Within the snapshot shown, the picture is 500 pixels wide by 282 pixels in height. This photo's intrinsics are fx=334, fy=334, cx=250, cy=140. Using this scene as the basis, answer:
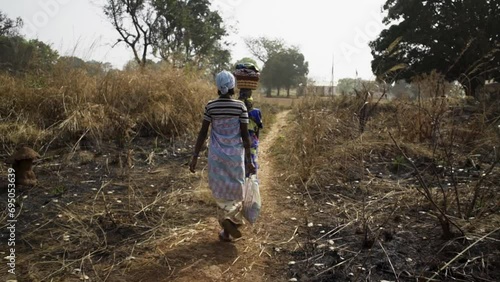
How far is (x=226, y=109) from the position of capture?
2.58m

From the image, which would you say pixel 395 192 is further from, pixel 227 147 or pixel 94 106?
pixel 94 106

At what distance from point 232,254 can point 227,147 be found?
819 mm

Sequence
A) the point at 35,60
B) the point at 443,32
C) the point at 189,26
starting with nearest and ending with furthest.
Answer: the point at 35,60
the point at 443,32
the point at 189,26

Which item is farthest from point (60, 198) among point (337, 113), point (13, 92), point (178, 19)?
point (178, 19)

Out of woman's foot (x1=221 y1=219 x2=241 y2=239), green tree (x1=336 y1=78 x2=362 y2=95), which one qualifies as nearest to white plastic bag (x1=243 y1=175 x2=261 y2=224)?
woman's foot (x1=221 y1=219 x2=241 y2=239)

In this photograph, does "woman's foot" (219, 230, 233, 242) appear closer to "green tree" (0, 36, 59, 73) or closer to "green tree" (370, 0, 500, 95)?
"green tree" (0, 36, 59, 73)

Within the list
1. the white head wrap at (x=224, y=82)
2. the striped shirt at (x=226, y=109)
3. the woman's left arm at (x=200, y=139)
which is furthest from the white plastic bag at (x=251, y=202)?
the white head wrap at (x=224, y=82)

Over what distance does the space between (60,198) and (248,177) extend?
6.35 feet

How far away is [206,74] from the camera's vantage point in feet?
26.6

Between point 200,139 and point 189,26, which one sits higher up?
point 189,26

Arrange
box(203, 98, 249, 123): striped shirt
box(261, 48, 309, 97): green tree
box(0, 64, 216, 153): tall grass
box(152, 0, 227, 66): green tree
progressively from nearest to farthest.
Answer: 1. box(203, 98, 249, 123): striped shirt
2. box(0, 64, 216, 153): tall grass
3. box(152, 0, 227, 66): green tree
4. box(261, 48, 309, 97): green tree

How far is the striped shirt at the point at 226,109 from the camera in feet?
8.46

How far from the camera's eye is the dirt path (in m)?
2.24

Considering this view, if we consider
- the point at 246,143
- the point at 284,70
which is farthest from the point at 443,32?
the point at 284,70
